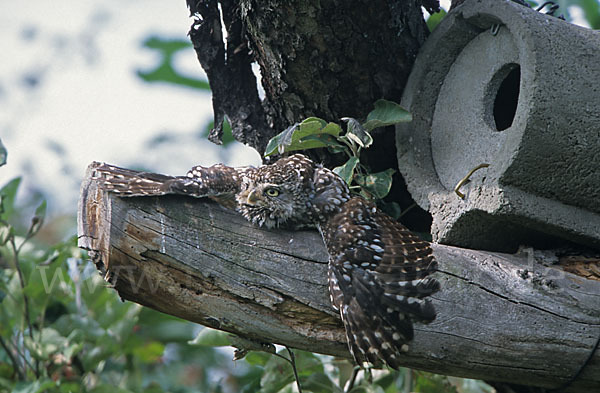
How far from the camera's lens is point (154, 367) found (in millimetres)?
4758

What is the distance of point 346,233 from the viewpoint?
208 cm

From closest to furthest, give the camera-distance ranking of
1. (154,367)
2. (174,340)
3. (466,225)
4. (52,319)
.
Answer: (466,225)
(52,319)
(174,340)
(154,367)

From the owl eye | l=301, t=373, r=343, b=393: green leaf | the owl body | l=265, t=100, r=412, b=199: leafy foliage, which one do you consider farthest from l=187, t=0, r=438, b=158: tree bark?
l=301, t=373, r=343, b=393: green leaf

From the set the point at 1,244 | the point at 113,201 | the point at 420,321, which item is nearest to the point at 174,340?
the point at 1,244

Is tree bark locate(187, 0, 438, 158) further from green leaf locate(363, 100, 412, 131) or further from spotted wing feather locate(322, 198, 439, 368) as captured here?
spotted wing feather locate(322, 198, 439, 368)

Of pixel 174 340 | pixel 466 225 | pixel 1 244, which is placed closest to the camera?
pixel 466 225

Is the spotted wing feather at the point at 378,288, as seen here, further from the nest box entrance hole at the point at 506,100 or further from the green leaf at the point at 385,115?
the nest box entrance hole at the point at 506,100

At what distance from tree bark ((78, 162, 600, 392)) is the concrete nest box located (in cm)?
21

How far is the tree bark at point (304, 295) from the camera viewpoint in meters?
1.99

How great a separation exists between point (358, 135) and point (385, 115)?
20 cm

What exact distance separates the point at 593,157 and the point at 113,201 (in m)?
1.67

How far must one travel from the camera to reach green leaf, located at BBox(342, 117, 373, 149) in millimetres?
2336

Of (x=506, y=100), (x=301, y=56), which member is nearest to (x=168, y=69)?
(x=301, y=56)

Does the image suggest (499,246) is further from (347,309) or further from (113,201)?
(113,201)
